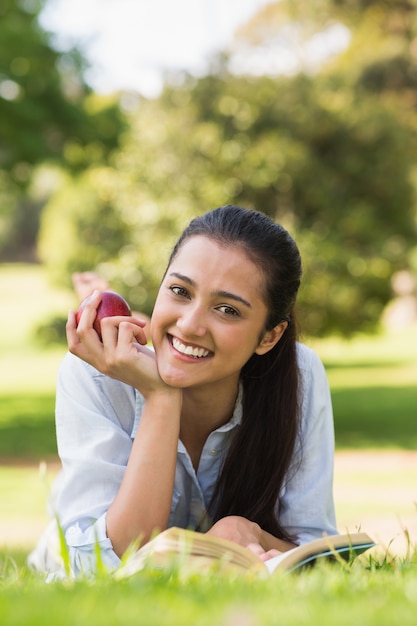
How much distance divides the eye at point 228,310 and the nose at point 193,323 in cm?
8

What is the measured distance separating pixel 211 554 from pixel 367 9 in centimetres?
3421

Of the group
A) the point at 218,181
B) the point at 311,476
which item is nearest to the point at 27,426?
the point at 218,181

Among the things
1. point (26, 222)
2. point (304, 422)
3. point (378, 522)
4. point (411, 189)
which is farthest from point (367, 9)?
point (26, 222)

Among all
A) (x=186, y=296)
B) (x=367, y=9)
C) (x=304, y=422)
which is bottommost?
(x=304, y=422)

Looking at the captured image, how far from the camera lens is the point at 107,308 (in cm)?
344

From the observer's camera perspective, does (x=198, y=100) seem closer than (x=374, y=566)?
No

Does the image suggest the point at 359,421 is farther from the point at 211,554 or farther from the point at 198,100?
the point at 211,554

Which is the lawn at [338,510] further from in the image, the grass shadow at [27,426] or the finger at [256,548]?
the finger at [256,548]

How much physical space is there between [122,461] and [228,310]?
63 centimetres

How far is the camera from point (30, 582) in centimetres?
239

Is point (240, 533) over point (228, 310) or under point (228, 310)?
under

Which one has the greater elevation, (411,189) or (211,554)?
(411,189)

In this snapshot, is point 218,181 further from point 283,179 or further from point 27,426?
point 27,426

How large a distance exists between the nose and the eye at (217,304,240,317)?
84 millimetres
